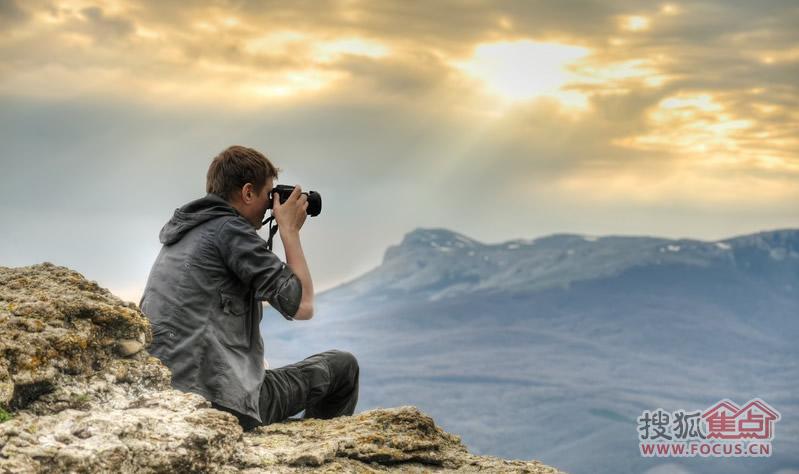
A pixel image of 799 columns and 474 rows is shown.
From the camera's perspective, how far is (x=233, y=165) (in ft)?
27.9

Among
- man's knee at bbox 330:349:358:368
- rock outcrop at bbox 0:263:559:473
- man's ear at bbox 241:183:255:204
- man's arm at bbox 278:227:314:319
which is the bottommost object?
rock outcrop at bbox 0:263:559:473

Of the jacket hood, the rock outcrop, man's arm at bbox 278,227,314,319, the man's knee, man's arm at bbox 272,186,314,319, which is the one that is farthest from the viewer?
the man's knee

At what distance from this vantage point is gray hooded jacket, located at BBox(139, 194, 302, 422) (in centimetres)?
Answer: 790

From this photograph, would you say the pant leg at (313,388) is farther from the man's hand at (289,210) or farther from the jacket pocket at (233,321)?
the man's hand at (289,210)

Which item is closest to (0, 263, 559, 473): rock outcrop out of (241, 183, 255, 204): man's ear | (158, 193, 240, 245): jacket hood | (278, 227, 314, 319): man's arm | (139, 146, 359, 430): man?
(139, 146, 359, 430): man

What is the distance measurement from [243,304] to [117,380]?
1797 millimetres

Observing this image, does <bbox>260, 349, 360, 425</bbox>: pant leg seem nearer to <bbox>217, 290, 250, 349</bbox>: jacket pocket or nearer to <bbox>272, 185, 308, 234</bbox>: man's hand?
<bbox>217, 290, 250, 349</bbox>: jacket pocket

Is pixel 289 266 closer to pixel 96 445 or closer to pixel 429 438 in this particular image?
pixel 429 438

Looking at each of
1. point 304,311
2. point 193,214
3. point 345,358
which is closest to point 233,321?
point 304,311

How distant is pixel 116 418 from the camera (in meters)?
5.94

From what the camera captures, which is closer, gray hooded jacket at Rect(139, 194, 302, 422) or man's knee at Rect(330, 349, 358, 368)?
gray hooded jacket at Rect(139, 194, 302, 422)

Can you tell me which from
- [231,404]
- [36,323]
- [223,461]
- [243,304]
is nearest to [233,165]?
[243,304]

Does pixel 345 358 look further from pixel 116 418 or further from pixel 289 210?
pixel 116 418

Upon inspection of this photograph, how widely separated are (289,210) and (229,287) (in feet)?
2.84
